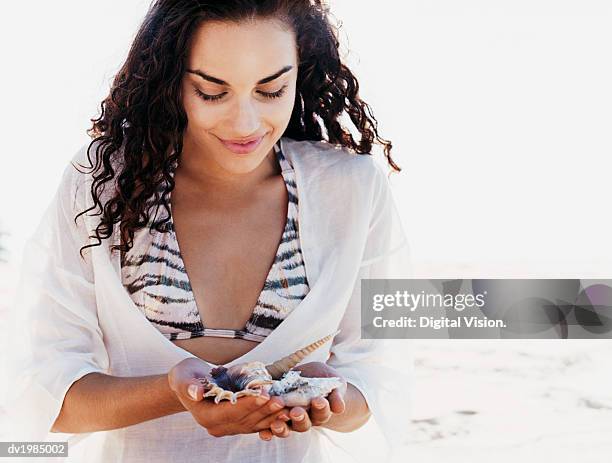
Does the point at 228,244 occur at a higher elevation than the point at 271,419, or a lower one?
higher

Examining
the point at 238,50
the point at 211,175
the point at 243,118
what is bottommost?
the point at 211,175

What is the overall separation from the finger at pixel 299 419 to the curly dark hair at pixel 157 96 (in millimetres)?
440

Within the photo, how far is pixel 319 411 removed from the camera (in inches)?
54.1

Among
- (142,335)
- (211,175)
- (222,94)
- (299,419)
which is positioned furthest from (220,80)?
(299,419)

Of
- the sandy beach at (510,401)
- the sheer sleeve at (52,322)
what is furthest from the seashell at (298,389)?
the sandy beach at (510,401)

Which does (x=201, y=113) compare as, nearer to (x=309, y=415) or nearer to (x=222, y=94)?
(x=222, y=94)

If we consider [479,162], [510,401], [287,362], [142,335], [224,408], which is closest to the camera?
[224,408]

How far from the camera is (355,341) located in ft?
5.61

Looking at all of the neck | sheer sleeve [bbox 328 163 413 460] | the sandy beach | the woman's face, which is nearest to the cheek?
the woman's face

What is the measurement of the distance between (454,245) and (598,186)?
3.20 ft

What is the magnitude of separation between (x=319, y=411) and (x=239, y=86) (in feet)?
1.67

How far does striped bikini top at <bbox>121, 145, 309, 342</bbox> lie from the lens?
1576mm

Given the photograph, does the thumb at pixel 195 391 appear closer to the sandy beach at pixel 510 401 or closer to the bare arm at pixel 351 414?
the bare arm at pixel 351 414

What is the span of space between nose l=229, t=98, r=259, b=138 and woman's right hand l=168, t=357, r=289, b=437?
37 centimetres
